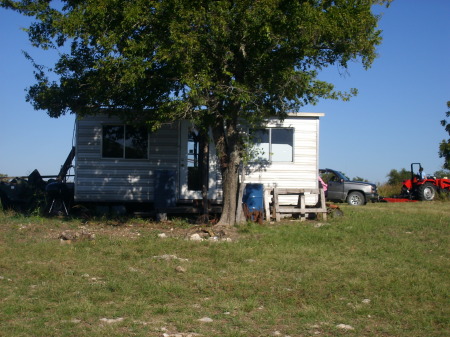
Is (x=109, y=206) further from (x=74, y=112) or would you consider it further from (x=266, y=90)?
(x=266, y=90)

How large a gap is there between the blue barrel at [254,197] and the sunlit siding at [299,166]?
0.92 meters

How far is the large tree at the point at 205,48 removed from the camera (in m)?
10.3

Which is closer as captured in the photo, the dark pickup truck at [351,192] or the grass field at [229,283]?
the grass field at [229,283]

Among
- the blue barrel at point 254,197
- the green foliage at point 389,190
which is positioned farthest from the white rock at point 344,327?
the green foliage at point 389,190

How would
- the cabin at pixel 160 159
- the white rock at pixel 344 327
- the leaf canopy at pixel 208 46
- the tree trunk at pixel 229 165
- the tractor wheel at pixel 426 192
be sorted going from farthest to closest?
the tractor wheel at pixel 426 192 < the cabin at pixel 160 159 < the tree trunk at pixel 229 165 < the leaf canopy at pixel 208 46 < the white rock at pixel 344 327

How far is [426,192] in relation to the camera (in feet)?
79.9

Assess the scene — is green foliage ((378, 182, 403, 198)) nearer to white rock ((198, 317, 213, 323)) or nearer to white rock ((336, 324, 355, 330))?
white rock ((336, 324, 355, 330))

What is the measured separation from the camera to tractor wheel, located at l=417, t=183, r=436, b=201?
79.5ft

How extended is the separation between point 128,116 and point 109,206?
347 centimetres

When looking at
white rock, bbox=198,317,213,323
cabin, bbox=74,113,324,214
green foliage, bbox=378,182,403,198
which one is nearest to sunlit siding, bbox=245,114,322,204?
cabin, bbox=74,113,324,214

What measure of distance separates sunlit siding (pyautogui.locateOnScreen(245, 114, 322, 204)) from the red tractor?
36.7ft

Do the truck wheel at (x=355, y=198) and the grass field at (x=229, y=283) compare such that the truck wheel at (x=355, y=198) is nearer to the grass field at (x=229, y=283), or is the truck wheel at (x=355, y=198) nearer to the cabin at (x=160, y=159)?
the cabin at (x=160, y=159)

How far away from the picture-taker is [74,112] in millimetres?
12797

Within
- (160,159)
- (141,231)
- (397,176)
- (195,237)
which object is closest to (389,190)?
(397,176)
